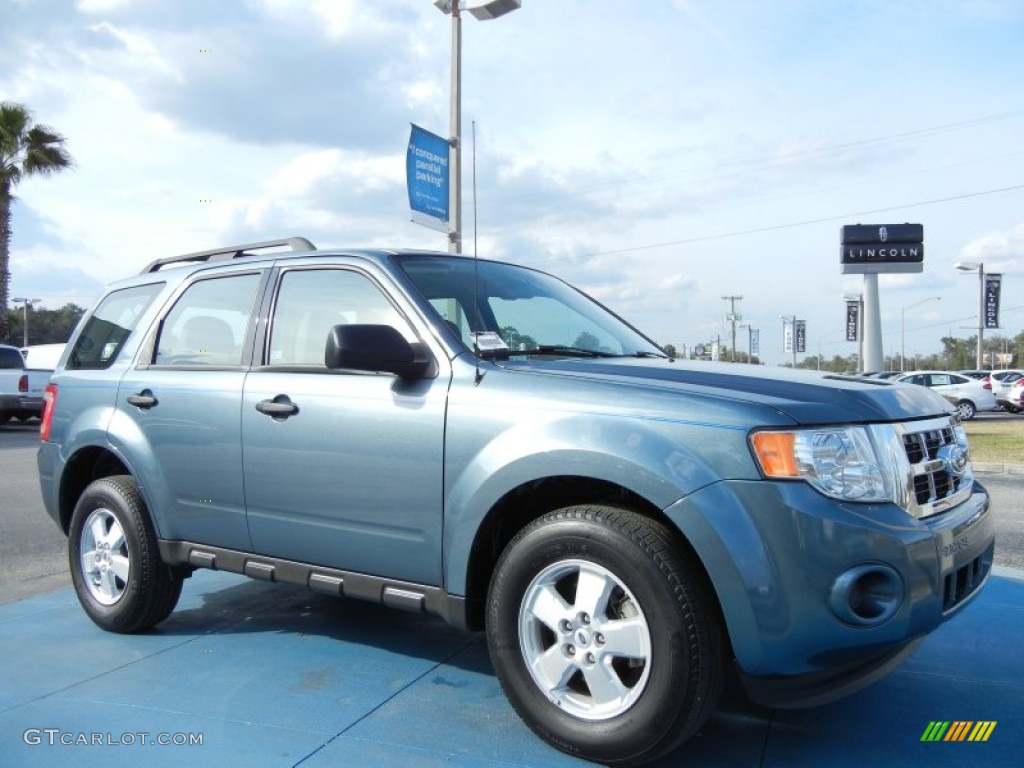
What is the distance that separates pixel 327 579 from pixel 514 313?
140 cm

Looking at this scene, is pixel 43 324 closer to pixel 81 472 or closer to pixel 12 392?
pixel 12 392

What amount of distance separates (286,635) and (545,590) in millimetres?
1977

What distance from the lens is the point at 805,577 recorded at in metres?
2.51

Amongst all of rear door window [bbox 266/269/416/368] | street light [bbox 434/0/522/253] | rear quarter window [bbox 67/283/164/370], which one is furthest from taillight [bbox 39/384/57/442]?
street light [bbox 434/0/522/253]

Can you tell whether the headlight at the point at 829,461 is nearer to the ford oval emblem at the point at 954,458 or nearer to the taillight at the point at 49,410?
the ford oval emblem at the point at 954,458

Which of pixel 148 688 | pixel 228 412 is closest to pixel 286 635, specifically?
pixel 148 688

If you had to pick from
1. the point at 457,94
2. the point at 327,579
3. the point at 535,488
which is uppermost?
the point at 457,94

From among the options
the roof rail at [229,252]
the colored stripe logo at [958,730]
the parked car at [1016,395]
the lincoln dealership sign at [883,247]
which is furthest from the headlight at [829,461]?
the parked car at [1016,395]

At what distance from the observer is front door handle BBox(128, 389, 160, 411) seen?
4156 mm

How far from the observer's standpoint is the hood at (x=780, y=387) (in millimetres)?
2711

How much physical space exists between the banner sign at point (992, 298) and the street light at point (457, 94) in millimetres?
35100

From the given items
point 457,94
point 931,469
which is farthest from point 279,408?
point 457,94

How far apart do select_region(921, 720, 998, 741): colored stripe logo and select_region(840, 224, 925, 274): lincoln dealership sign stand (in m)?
21.6

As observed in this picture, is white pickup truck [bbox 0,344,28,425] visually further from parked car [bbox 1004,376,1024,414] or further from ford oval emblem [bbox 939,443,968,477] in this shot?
parked car [bbox 1004,376,1024,414]
